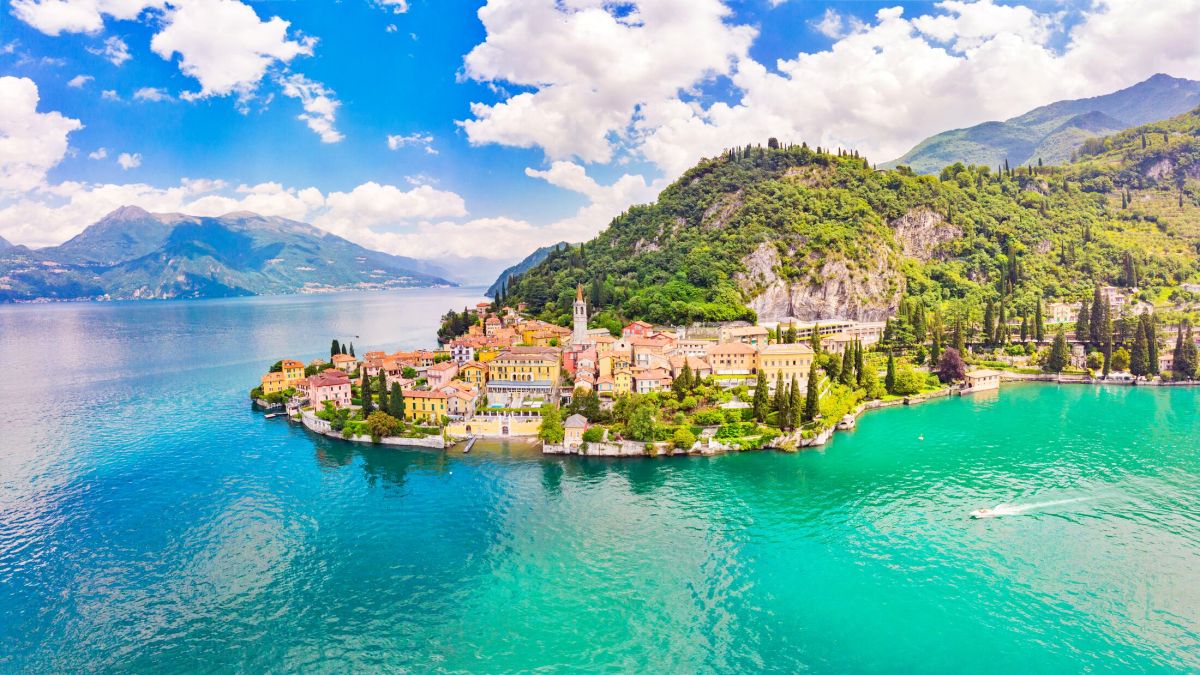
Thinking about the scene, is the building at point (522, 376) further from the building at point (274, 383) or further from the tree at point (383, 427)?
the building at point (274, 383)

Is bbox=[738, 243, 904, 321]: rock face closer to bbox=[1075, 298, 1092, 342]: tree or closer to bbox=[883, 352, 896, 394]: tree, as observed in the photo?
bbox=[1075, 298, 1092, 342]: tree

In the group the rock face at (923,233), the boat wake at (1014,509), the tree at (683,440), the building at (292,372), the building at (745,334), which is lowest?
the boat wake at (1014,509)

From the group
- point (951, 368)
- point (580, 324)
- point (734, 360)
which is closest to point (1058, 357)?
point (951, 368)

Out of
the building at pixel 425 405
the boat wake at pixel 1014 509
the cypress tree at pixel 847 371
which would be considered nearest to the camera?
the boat wake at pixel 1014 509

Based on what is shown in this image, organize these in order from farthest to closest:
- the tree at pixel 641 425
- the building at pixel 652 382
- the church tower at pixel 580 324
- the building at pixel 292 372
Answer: the church tower at pixel 580 324 < the building at pixel 292 372 < the building at pixel 652 382 < the tree at pixel 641 425

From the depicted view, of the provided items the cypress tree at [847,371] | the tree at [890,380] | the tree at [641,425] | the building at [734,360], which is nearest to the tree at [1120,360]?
the tree at [890,380]

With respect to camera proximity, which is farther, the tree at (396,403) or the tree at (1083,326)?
the tree at (1083,326)

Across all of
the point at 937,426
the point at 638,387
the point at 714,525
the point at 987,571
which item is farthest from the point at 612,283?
the point at 987,571
